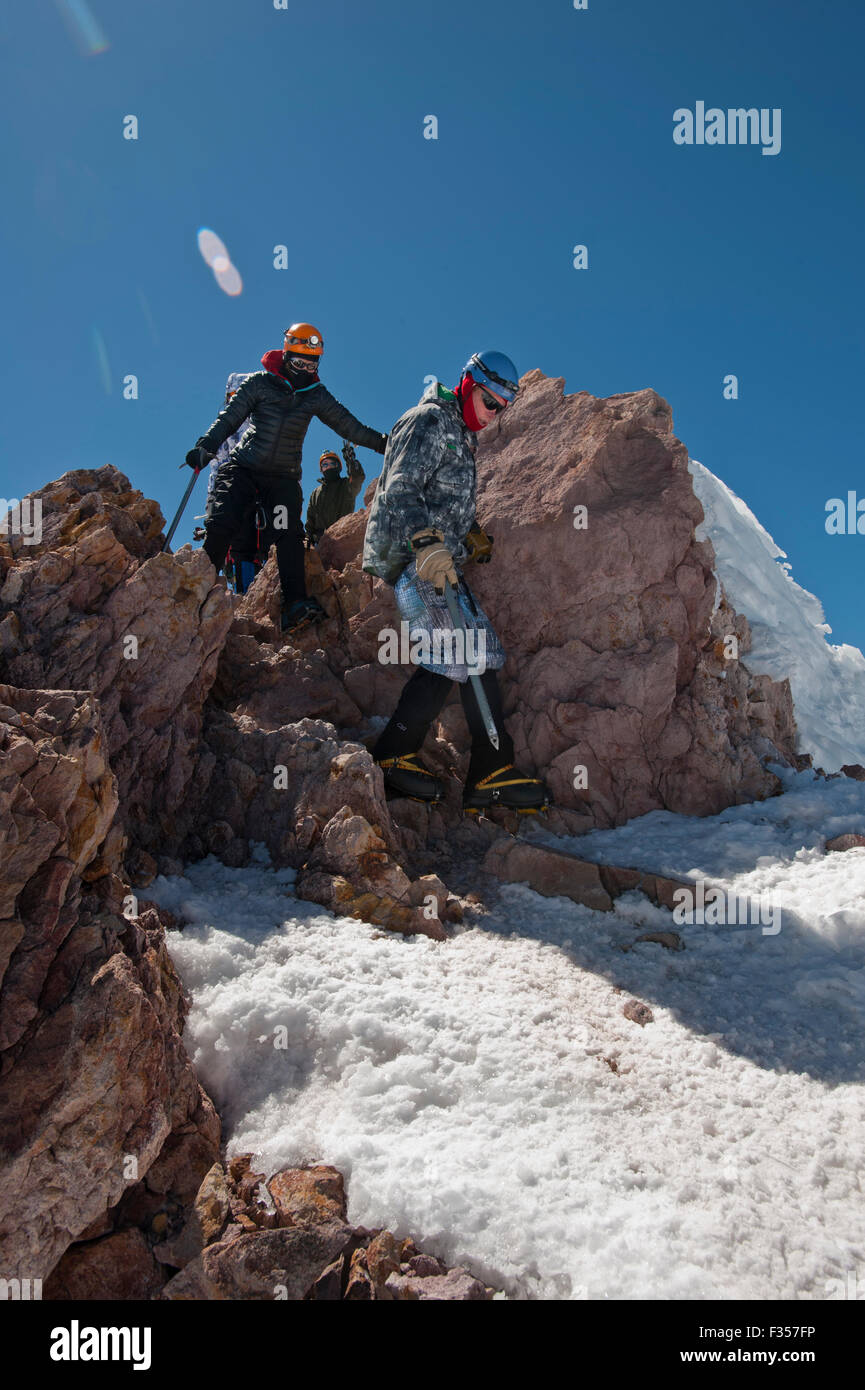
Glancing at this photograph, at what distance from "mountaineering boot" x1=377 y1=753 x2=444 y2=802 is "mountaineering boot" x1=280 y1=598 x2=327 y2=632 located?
1760 millimetres

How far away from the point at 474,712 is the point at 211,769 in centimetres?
202

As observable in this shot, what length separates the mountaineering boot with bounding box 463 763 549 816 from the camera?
560 cm

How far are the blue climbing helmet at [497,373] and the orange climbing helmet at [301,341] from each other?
202cm

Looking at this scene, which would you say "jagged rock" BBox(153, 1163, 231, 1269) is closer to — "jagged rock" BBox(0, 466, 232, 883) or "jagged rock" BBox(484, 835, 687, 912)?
"jagged rock" BBox(0, 466, 232, 883)

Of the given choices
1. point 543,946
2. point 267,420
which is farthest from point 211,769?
point 267,420

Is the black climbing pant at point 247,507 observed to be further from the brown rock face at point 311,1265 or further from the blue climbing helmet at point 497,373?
the brown rock face at point 311,1265

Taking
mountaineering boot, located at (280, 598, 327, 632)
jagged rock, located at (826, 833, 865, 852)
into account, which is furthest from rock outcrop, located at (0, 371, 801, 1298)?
jagged rock, located at (826, 833, 865, 852)

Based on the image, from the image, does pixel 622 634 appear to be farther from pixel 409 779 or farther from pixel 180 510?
pixel 180 510

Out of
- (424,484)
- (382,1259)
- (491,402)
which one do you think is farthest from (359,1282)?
(491,402)

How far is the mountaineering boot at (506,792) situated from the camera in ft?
18.4

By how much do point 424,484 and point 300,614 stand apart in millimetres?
1751

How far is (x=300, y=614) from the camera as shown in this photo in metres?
6.68

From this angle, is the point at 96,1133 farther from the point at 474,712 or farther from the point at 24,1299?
the point at 474,712
